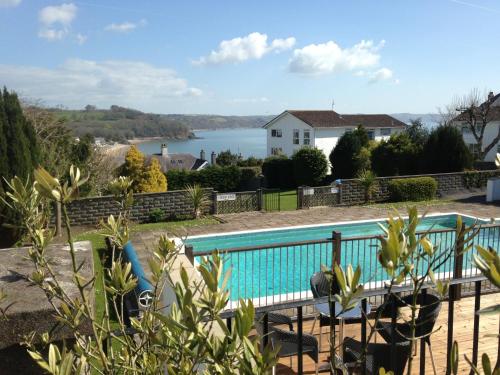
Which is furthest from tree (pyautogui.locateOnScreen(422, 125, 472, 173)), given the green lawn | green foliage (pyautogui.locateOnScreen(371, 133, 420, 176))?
the green lawn

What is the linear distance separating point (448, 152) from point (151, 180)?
14.1 meters

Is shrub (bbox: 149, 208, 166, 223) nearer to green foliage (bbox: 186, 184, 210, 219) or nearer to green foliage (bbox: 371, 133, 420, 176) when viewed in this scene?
green foliage (bbox: 186, 184, 210, 219)

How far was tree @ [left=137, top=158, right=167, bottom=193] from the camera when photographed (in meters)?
21.6

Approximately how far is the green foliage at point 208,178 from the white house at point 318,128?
16244mm

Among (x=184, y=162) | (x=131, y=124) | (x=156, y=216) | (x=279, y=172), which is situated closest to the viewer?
(x=156, y=216)

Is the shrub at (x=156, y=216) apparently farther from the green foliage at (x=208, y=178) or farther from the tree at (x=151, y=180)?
the green foliage at (x=208, y=178)

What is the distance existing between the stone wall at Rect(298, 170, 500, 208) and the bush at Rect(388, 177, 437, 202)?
39 cm

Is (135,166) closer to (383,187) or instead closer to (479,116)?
(383,187)

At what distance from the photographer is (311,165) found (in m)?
24.9

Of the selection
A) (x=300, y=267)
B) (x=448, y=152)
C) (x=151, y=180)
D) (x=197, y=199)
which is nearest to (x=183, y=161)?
(x=151, y=180)

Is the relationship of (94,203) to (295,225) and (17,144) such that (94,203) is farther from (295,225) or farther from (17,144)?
(295,225)

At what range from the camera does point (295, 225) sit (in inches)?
598

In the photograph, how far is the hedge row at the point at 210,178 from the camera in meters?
25.2

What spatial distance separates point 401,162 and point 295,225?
10.6 metres
